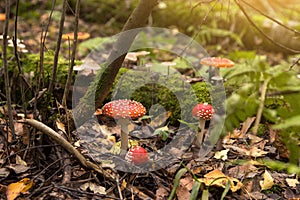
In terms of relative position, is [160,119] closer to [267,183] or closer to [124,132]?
[124,132]

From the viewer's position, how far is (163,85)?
3957 mm

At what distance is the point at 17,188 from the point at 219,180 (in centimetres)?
132

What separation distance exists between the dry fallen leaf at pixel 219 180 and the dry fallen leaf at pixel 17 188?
3.69ft

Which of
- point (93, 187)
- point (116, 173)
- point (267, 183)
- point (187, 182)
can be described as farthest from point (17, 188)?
point (267, 183)

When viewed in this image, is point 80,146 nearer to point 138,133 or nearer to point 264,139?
point 138,133

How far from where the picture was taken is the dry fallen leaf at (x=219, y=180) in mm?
2559

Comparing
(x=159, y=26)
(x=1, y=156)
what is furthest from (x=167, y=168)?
(x=159, y=26)

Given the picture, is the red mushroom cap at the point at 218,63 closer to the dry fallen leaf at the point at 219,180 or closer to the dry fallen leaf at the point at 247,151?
the dry fallen leaf at the point at 247,151

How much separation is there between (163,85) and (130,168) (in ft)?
4.64

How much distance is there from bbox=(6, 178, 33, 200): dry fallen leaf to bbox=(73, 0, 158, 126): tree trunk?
742mm

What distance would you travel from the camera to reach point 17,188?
7.79 ft

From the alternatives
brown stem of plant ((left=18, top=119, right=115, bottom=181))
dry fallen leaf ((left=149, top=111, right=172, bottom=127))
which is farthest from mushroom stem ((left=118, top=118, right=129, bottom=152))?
dry fallen leaf ((left=149, top=111, right=172, bottom=127))

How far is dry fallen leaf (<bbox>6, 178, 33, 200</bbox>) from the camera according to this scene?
234 cm

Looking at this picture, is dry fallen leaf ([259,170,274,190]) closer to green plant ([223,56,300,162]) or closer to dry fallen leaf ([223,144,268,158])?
dry fallen leaf ([223,144,268,158])
